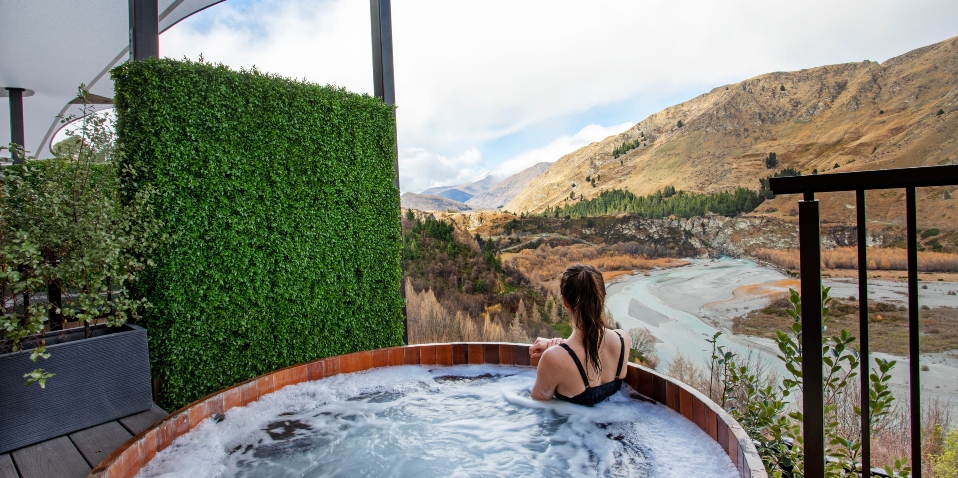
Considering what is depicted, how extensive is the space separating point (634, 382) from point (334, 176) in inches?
90.2

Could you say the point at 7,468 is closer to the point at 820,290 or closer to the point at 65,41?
the point at 820,290

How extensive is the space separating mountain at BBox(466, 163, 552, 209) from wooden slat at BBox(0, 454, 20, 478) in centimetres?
547

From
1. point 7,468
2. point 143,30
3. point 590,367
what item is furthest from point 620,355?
point 143,30

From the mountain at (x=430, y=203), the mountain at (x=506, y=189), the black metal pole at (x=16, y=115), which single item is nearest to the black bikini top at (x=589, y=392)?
the mountain at (x=430, y=203)

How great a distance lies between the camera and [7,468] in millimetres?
1943

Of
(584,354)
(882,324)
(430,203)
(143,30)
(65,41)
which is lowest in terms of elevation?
(882,324)

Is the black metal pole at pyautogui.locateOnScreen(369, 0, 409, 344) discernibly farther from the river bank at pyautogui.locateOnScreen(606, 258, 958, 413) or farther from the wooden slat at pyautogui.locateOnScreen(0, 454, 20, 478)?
the river bank at pyautogui.locateOnScreen(606, 258, 958, 413)

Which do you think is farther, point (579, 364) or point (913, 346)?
point (579, 364)

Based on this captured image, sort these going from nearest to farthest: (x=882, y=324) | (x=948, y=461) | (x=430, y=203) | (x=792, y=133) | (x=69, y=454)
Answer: (x=69, y=454), (x=948, y=461), (x=882, y=324), (x=792, y=133), (x=430, y=203)

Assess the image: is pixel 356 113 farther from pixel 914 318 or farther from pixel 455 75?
pixel 455 75

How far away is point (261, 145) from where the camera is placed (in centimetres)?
302

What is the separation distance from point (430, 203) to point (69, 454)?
491 centimetres

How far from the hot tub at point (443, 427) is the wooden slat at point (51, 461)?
473mm

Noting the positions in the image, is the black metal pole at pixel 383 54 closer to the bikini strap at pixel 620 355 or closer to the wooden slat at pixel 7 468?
the bikini strap at pixel 620 355
